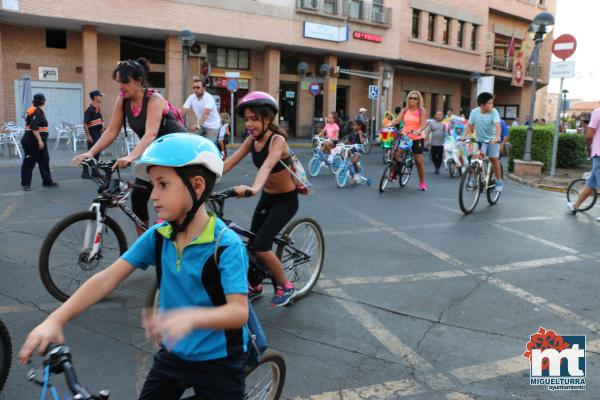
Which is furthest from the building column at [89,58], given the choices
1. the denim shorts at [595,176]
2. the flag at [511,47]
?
the flag at [511,47]

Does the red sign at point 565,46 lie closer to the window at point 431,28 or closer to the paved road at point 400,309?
the paved road at point 400,309

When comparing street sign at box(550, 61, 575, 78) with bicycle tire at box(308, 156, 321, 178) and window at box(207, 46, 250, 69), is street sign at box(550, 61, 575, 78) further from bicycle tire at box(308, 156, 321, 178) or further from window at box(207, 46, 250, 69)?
window at box(207, 46, 250, 69)

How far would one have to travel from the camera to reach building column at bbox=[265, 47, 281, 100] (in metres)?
27.7

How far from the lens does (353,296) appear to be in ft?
15.5

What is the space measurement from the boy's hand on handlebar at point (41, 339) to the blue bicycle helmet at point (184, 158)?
498 mm

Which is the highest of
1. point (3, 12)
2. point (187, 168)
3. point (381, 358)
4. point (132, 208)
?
point (3, 12)

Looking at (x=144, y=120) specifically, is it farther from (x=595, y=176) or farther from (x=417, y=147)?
(x=417, y=147)

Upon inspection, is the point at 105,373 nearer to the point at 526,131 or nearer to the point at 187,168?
the point at 187,168

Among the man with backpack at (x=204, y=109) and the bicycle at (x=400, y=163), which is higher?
the man with backpack at (x=204, y=109)

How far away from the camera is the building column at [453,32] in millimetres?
35906

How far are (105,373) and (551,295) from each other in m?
3.82

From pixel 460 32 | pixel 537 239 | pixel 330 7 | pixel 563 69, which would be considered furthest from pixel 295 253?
pixel 460 32

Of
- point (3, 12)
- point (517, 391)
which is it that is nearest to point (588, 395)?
point (517, 391)

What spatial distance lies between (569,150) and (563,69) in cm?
Result: 446
